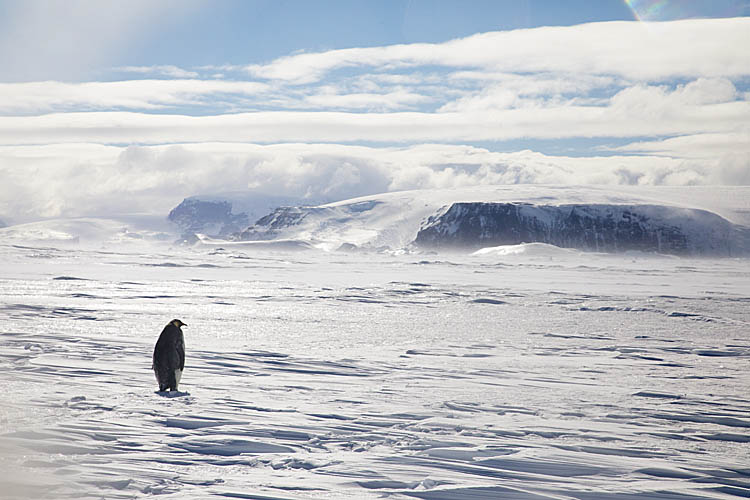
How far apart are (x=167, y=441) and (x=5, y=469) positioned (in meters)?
1.29

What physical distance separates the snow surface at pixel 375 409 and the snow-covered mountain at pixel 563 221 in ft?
335

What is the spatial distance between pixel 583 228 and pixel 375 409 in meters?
125

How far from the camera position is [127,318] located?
15781 millimetres

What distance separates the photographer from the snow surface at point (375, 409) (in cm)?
497

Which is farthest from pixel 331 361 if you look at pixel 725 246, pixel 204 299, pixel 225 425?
pixel 725 246

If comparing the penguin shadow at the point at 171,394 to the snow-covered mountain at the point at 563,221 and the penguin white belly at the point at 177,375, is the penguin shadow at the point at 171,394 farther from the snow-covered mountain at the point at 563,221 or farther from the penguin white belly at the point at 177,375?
the snow-covered mountain at the point at 563,221

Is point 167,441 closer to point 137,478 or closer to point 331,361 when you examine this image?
point 137,478

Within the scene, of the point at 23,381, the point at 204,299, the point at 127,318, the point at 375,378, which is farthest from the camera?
the point at 204,299

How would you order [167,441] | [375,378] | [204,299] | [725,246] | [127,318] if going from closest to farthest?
1. [167,441]
2. [375,378]
3. [127,318]
4. [204,299]
5. [725,246]

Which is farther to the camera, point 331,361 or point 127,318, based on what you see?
point 127,318

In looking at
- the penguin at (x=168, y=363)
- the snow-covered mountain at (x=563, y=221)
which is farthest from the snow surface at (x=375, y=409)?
the snow-covered mountain at (x=563, y=221)

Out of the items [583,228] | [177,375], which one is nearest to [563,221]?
[583,228]

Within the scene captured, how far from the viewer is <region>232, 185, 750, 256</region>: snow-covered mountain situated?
397ft

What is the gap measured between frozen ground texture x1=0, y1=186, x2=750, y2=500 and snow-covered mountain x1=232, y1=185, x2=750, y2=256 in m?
102
